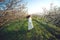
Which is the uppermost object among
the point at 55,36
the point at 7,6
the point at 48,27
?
the point at 7,6

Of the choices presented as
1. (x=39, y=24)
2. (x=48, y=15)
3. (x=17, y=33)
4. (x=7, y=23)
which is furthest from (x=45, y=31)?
(x=48, y=15)

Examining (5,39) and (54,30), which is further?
(54,30)

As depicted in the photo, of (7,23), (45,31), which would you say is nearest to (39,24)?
(45,31)

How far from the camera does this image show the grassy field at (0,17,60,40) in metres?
3.70

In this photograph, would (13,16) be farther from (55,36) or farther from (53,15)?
(53,15)

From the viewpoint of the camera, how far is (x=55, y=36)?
13.9ft

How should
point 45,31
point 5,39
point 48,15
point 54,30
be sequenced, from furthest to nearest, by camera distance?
point 48,15 < point 54,30 < point 45,31 < point 5,39

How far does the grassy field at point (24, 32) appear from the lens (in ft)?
12.1

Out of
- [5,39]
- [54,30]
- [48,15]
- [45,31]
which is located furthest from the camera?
[48,15]

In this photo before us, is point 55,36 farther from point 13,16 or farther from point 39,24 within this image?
point 13,16

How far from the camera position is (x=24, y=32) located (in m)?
3.73

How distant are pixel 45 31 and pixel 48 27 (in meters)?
0.27

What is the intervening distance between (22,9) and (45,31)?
0.96 meters

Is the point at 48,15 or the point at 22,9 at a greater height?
the point at 22,9
